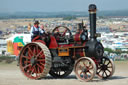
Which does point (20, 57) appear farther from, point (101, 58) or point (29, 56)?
point (101, 58)

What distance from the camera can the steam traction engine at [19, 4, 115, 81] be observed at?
14.8 m

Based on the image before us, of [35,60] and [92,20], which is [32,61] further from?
[92,20]

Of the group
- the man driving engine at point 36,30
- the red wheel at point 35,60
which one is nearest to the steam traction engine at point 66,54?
the red wheel at point 35,60

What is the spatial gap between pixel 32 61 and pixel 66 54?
46.5 inches

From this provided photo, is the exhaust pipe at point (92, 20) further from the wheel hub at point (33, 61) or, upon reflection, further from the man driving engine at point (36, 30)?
the wheel hub at point (33, 61)

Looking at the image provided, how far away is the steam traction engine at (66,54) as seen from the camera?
1483cm

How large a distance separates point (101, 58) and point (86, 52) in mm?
662

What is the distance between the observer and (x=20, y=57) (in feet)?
52.2

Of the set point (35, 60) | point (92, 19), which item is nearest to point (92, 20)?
point (92, 19)

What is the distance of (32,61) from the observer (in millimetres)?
15492

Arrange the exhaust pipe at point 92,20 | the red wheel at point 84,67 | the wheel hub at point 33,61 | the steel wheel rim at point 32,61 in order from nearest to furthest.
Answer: the red wheel at point 84,67 < the exhaust pipe at point 92,20 < the steel wheel rim at point 32,61 < the wheel hub at point 33,61

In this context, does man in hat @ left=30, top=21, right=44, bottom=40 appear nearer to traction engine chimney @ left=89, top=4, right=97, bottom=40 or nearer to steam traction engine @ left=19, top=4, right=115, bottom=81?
steam traction engine @ left=19, top=4, right=115, bottom=81

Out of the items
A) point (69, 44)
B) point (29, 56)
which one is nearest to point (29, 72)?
point (29, 56)

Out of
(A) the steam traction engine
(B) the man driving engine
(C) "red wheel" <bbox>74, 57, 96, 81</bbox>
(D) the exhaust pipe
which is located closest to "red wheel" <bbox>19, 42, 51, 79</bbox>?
(A) the steam traction engine
